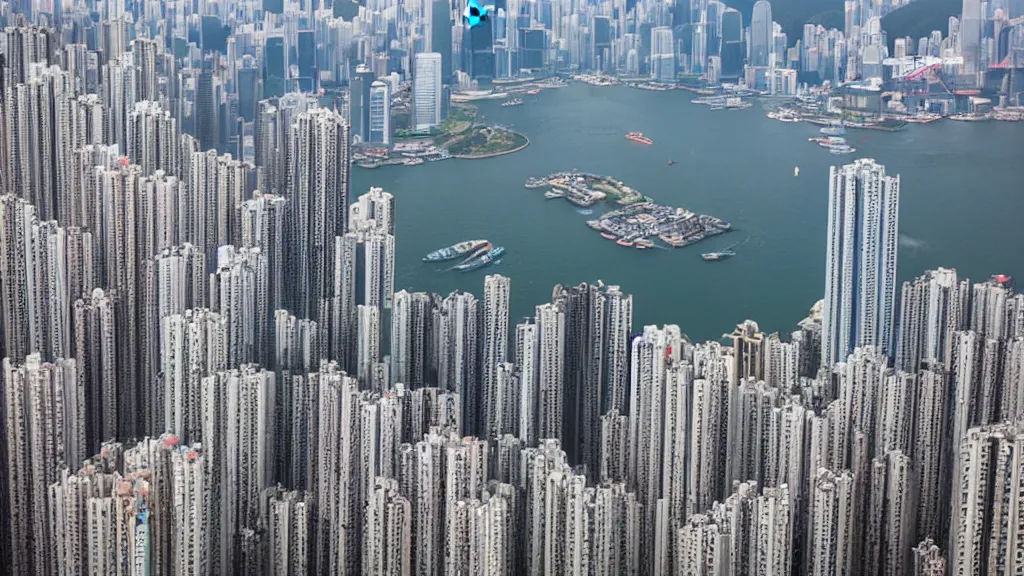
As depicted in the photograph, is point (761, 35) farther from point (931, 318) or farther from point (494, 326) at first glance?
point (494, 326)

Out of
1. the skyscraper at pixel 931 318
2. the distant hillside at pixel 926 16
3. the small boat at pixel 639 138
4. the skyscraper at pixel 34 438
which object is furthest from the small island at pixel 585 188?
the skyscraper at pixel 34 438

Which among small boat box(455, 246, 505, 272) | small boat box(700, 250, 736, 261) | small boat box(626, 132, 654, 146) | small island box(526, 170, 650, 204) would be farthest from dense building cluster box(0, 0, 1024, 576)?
small boat box(626, 132, 654, 146)

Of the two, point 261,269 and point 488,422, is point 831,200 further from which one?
point 261,269

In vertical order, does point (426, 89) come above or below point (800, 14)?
below

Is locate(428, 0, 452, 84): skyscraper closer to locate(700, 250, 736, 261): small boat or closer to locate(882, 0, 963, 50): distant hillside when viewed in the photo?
locate(700, 250, 736, 261): small boat

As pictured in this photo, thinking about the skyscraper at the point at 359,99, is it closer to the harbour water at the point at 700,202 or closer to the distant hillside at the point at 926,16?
the harbour water at the point at 700,202

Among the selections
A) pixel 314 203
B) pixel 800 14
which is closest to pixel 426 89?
pixel 314 203

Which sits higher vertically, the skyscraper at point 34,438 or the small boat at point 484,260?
the small boat at point 484,260
